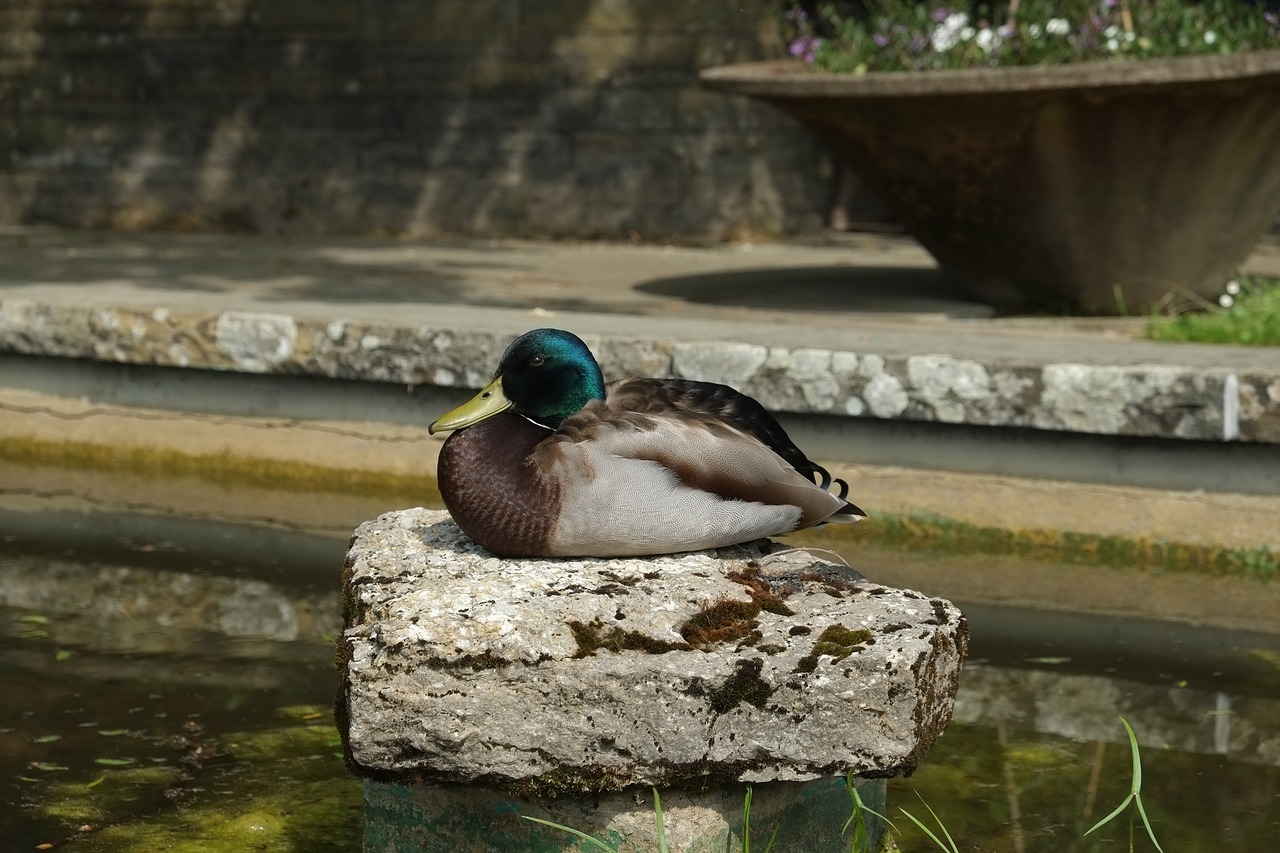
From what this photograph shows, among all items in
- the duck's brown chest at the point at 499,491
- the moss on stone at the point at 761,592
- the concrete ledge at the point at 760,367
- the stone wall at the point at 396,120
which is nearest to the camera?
the moss on stone at the point at 761,592

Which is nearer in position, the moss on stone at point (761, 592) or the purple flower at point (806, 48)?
the moss on stone at point (761, 592)

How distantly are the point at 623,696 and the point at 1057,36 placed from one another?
14.3 ft

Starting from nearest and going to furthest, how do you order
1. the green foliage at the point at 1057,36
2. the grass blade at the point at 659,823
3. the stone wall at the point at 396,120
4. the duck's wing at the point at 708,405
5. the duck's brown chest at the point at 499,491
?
the grass blade at the point at 659,823, the duck's brown chest at the point at 499,491, the duck's wing at the point at 708,405, the green foliage at the point at 1057,36, the stone wall at the point at 396,120

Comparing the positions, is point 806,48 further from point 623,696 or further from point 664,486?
point 623,696

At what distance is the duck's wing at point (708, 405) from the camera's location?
9.84ft

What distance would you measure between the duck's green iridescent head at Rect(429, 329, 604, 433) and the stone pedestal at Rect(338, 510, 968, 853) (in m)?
0.40

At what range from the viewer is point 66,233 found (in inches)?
370

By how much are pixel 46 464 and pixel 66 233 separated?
3982mm

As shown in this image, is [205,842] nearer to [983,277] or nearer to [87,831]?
[87,831]

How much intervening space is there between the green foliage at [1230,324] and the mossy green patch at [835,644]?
332 cm

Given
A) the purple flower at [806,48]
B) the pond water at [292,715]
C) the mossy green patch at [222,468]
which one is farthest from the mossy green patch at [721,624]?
the purple flower at [806,48]

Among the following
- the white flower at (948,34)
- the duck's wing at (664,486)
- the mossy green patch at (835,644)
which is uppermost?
the white flower at (948,34)

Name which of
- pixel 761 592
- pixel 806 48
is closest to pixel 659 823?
pixel 761 592

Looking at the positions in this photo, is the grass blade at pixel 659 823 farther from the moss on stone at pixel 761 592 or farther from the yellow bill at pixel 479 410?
the yellow bill at pixel 479 410
